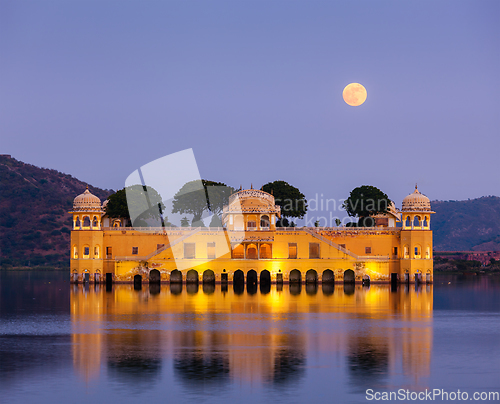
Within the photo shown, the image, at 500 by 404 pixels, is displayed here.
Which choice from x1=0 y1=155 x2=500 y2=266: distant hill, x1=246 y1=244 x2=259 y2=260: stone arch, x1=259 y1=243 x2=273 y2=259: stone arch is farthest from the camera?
x1=0 y1=155 x2=500 y2=266: distant hill

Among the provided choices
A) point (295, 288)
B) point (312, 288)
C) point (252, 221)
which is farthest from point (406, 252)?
point (252, 221)

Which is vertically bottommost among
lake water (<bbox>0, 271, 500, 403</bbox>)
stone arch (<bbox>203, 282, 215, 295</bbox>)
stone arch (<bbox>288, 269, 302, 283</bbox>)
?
lake water (<bbox>0, 271, 500, 403</bbox>)

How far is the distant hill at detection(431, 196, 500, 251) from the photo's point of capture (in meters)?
164

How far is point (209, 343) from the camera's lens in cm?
3027

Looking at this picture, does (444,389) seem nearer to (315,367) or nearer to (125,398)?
(315,367)

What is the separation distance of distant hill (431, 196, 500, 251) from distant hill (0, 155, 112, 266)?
78706 mm

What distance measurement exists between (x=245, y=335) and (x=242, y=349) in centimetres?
386

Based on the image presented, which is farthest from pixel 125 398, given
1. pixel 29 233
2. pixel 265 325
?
pixel 29 233

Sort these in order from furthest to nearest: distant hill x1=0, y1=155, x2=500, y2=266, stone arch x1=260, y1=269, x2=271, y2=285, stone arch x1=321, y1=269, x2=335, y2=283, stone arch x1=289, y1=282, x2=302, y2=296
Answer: distant hill x1=0, y1=155, x2=500, y2=266
stone arch x1=260, y1=269, x2=271, y2=285
stone arch x1=321, y1=269, x2=335, y2=283
stone arch x1=289, y1=282, x2=302, y2=296

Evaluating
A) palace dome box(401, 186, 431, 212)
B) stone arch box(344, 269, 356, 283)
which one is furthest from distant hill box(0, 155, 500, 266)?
palace dome box(401, 186, 431, 212)

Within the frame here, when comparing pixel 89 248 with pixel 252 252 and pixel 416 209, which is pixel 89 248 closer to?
pixel 252 252

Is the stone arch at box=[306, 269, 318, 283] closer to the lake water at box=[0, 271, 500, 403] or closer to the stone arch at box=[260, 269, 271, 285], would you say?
the stone arch at box=[260, 269, 271, 285]

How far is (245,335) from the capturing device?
32656mm

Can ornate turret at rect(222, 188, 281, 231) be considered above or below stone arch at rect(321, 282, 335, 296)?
above
